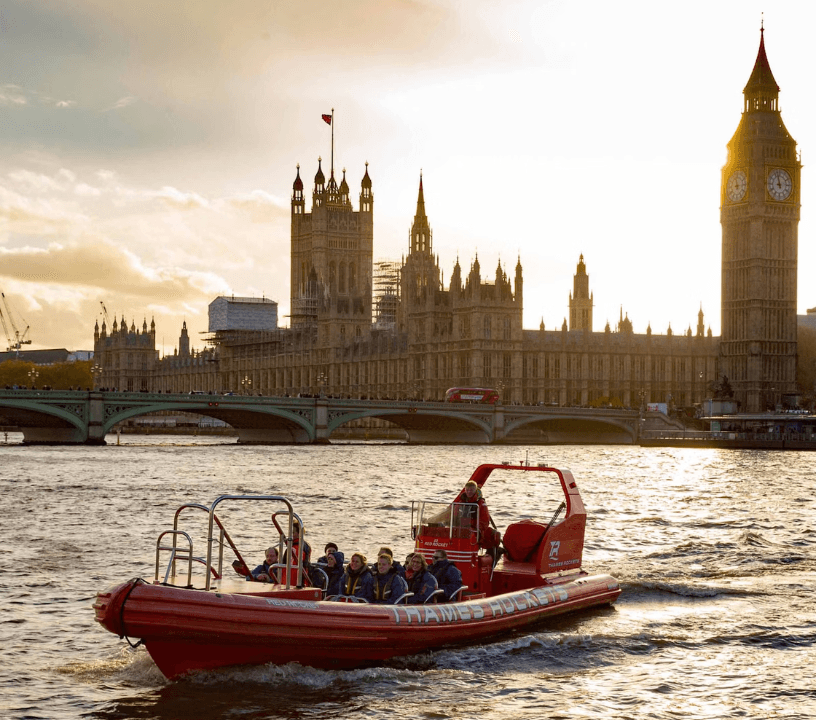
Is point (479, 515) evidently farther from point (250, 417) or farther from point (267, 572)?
point (250, 417)

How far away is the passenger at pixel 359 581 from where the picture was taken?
23.0 m

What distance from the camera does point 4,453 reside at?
97.9 metres

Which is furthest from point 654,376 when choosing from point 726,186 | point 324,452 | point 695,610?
point 695,610

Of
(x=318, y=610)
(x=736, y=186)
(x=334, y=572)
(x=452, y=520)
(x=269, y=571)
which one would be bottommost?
(x=318, y=610)

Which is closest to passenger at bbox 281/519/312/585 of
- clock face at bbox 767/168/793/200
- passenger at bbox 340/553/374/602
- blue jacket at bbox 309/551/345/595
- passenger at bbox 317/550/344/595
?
blue jacket at bbox 309/551/345/595

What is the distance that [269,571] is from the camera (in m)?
22.6

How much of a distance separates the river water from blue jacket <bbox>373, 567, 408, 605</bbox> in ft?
3.89

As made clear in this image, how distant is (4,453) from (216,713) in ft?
272

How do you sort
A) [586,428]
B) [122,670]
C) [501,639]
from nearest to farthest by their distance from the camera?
[122,670], [501,639], [586,428]

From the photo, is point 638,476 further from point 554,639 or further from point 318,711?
Answer: point 318,711

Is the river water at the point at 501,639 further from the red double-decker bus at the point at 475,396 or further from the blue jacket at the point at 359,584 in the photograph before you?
the red double-decker bus at the point at 475,396

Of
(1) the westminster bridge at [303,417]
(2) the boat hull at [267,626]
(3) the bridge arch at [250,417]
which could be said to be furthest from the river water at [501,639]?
(3) the bridge arch at [250,417]

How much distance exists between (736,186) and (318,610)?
153536 mm

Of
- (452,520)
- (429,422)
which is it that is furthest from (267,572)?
(429,422)
